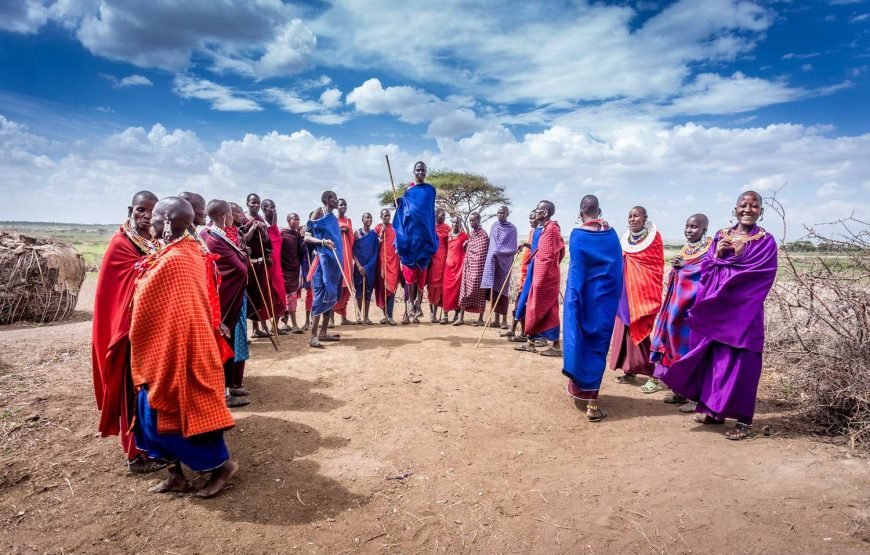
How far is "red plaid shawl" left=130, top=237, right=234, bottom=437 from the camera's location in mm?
3021

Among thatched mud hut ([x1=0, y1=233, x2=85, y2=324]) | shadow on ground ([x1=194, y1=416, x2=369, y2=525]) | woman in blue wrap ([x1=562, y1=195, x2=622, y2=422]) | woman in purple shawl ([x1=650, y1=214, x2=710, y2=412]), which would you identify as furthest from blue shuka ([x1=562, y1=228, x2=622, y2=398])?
thatched mud hut ([x1=0, y1=233, x2=85, y2=324])

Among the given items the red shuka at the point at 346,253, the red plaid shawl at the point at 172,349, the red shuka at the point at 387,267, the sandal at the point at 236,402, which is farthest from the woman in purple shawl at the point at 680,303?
the red shuka at the point at 387,267

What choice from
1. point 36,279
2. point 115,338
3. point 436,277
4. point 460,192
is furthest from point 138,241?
point 460,192

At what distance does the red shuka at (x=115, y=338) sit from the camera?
332cm

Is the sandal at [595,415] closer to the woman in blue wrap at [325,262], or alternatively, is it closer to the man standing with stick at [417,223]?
the woman in blue wrap at [325,262]

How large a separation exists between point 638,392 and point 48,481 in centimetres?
573

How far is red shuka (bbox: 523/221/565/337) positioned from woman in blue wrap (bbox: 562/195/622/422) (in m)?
1.94

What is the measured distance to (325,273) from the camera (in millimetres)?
7465

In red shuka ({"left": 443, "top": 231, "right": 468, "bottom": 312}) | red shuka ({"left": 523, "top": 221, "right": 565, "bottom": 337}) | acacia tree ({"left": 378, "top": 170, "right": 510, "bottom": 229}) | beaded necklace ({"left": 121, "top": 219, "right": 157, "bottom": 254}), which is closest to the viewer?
beaded necklace ({"left": 121, "top": 219, "right": 157, "bottom": 254})

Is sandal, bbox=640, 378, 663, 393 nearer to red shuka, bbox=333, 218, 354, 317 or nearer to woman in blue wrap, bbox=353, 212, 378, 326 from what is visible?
red shuka, bbox=333, 218, 354, 317

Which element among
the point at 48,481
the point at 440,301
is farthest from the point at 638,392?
the point at 48,481

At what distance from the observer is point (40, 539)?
113 inches

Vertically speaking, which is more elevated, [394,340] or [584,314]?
[584,314]

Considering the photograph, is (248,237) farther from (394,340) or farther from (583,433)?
(583,433)
